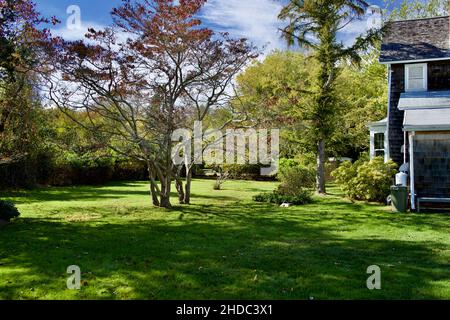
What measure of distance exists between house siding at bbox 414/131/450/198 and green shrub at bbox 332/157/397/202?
121 centimetres

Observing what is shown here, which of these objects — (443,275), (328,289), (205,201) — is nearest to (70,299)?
(328,289)

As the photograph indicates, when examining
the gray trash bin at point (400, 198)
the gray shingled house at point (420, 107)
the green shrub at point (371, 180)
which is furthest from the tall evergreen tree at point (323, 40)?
the gray trash bin at point (400, 198)

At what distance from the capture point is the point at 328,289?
550cm

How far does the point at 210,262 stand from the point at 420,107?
12.7 m

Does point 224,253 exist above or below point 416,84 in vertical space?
below

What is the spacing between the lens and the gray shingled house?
14016mm

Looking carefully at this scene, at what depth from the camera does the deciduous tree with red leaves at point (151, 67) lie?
12.5m

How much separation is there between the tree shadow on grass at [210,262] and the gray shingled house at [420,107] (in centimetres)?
615

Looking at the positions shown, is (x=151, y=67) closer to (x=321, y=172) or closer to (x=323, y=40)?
(x=323, y=40)

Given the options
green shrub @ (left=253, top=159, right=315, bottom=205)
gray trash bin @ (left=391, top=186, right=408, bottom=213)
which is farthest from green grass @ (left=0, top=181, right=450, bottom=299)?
green shrub @ (left=253, top=159, right=315, bottom=205)

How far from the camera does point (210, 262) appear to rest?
271 inches

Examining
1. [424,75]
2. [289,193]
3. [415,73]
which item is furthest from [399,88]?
[289,193]

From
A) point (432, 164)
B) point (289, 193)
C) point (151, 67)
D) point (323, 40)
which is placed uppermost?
point (323, 40)

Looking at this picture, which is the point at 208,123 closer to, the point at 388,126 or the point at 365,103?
the point at 388,126
